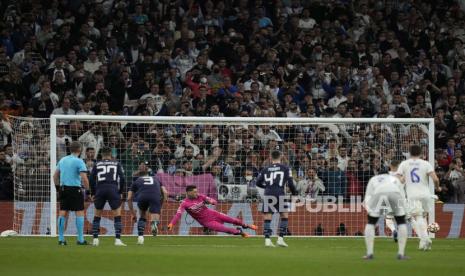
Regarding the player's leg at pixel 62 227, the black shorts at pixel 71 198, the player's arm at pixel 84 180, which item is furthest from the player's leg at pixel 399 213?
the player's leg at pixel 62 227

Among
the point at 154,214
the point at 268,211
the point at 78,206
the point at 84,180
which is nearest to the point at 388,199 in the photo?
the point at 268,211

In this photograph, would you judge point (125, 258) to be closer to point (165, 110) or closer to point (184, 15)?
point (165, 110)

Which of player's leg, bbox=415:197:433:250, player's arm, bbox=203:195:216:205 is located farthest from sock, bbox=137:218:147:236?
player's leg, bbox=415:197:433:250

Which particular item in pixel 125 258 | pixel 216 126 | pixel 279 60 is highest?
pixel 279 60

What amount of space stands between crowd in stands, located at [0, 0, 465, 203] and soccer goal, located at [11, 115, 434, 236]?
0.04 meters

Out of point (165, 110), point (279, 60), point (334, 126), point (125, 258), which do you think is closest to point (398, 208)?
point (125, 258)

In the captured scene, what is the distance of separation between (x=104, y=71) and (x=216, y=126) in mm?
3840

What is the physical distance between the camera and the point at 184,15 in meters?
31.5

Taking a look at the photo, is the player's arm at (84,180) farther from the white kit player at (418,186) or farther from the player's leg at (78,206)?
the white kit player at (418,186)

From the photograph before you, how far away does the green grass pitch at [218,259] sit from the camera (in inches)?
626

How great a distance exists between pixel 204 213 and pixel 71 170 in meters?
4.28

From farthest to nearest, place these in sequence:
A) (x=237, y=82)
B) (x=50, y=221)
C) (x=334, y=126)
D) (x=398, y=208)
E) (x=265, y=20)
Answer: (x=265, y=20), (x=237, y=82), (x=334, y=126), (x=50, y=221), (x=398, y=208)

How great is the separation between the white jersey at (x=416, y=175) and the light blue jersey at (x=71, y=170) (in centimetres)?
641

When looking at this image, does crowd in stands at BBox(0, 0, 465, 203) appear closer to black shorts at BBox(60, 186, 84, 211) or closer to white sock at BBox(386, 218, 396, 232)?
white sock at BBox(386, 218, 396, 232)
